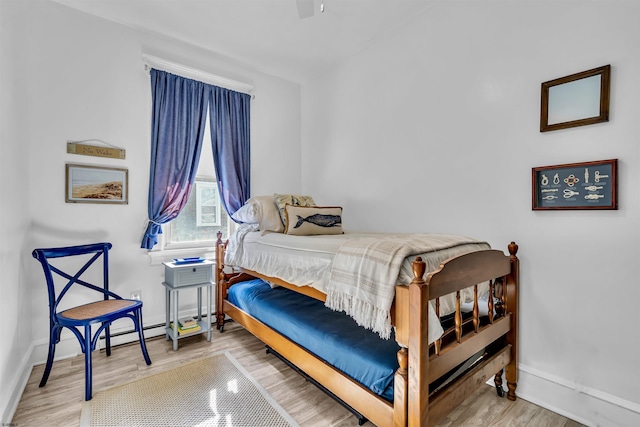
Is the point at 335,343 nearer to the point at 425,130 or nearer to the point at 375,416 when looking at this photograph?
the point at 375,416

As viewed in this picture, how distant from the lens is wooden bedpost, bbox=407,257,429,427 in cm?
129

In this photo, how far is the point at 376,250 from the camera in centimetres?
153

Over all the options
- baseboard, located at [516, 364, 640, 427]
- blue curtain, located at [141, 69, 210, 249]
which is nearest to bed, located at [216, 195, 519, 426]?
baseboard, located at [516, 364, 640, 427]

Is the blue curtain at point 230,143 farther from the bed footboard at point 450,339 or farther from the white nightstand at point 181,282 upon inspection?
the bed footboard at point 450,339

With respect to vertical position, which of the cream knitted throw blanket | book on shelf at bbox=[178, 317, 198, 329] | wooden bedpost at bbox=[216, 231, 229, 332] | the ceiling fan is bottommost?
book on shelf at bbox=[178, 317, 198, 329]

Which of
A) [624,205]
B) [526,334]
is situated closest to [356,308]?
[526,334]

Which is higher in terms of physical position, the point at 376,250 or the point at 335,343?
the point at 376,250

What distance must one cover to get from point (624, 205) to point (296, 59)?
321 centimetres

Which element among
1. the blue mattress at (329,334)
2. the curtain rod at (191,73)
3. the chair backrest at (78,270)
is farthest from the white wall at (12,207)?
the blue mattress at (329,334)

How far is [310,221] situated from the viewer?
2.74 meters

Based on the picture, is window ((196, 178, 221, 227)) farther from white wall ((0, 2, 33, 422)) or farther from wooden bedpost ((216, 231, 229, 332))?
white wall ((0, 2, 33, 422))

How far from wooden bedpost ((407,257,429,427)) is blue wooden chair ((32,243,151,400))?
77.8 inches

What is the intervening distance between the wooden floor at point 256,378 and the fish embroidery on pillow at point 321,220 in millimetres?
1178

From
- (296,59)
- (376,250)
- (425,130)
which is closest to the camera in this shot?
(376,250)
